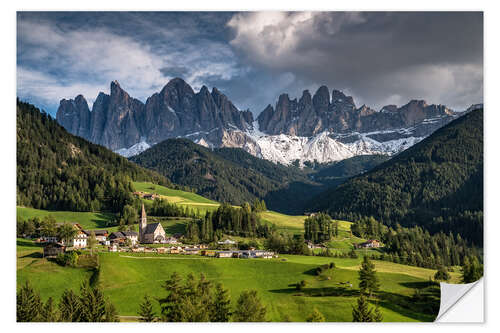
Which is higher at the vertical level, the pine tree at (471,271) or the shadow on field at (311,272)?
the pine tree at (471,271)

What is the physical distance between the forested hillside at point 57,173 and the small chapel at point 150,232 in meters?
5.34

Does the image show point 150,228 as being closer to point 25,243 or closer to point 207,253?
point 207,253

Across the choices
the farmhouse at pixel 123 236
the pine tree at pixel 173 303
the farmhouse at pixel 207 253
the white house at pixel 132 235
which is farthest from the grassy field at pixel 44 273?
the white house at pixel 132 235

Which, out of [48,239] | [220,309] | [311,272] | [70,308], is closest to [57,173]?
[48,239]

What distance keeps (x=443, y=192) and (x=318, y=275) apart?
7918 cm

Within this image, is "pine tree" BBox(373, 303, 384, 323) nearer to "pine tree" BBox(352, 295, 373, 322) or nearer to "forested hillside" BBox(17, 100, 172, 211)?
"pine tree" BBox(352, 295, 373, 322)

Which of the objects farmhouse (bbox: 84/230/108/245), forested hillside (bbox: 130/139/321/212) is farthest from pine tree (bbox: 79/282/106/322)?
forested hillside (bbox: 130/139/321/212)

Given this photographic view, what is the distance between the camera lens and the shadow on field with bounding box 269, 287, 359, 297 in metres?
26.1

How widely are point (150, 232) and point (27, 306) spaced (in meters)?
21.9

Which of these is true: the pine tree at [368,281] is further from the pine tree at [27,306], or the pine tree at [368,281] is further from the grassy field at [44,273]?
the pine tree at [27,306]

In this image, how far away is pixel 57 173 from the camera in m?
50.8

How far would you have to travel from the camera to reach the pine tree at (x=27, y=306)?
20984 millimetres

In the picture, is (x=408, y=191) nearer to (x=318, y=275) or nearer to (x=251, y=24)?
(x=318, y=275)
